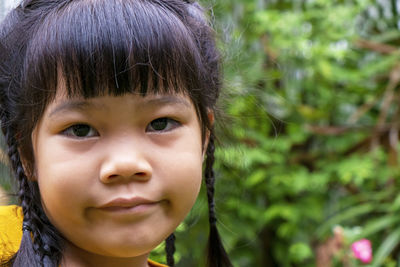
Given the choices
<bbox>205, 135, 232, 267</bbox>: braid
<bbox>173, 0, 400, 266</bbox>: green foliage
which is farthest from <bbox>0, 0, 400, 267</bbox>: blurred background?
<bbox>205, 135, 232, 267</bbox>: braid

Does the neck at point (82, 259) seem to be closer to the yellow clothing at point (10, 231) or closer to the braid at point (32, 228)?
the braid at point (32, 228)

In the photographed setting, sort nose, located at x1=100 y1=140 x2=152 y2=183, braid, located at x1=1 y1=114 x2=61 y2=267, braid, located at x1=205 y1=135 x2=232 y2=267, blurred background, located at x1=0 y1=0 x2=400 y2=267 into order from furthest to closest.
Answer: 1. blurred background, located at x1=0 y1=0 x2=400 y2=267
2. braid, located at x1=205 y1=135 x2=232 y2=267
3. braid, located at x1=1 y1=114 x2=61 y2=267
4. nose, located at x1=100 y1=140 x2=152 y2=183

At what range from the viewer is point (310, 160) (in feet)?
11.7

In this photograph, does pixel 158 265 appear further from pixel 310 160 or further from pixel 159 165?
pixel 310 160

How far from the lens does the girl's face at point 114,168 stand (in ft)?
Result: 3.83

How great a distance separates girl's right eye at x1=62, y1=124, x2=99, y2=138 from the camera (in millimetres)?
1184

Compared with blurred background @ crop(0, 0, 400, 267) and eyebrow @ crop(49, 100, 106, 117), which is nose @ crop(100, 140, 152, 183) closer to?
eyebrow @ crop(49, 100, 106, 117)

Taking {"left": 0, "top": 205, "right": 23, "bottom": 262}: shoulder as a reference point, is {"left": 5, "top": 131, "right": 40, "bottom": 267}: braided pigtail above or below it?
above

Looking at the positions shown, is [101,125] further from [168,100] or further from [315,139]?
[315,139]

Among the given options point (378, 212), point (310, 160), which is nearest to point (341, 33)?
point (310, 160)

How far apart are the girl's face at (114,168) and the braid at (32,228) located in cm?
5

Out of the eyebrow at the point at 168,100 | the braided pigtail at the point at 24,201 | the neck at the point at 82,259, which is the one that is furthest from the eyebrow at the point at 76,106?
the neck at the point at 82,259

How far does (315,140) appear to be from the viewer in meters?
3.65

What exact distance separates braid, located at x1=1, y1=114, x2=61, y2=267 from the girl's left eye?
31 cm
